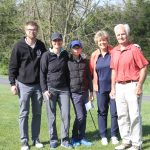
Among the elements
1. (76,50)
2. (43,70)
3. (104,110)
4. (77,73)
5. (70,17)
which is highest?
(70,17)

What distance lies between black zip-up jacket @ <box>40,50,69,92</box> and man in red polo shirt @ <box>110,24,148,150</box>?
0.86 metres

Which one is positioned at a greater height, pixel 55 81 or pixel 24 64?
pixel 24 64

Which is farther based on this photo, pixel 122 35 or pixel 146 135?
pixel 146 135

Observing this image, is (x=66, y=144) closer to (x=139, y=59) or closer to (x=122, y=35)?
(x=139, y=59)

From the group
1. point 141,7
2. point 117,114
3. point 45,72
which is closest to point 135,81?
point 117,114

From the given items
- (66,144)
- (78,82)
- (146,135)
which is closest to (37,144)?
(66,144)

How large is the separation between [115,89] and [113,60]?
0.51 meters

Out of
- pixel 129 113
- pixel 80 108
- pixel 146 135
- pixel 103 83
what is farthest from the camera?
pixel 146 135

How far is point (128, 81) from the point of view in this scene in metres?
6.68

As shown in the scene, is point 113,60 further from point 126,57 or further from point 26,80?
point 26,80

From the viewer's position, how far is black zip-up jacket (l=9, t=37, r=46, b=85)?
6.88 m

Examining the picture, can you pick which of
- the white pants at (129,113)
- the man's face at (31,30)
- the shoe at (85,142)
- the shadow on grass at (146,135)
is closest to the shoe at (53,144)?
the shoe at (85,142)

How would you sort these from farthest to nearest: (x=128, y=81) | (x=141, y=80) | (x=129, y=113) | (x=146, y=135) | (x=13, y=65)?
(x=146, y=135), (x=13, y=65), (x=129, y=113), (x=128, y=81), (x=141, y=80)

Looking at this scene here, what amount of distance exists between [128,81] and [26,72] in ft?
5.67
